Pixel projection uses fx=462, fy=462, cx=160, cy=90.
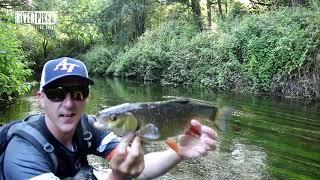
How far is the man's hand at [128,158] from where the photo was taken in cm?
239

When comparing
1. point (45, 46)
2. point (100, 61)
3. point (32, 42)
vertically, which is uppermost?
point (32, 42)

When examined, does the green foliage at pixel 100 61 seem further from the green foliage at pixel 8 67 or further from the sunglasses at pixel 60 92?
the sunglasses at pixel 60 92

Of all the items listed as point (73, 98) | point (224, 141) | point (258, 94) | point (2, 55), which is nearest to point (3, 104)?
point (2, 55)

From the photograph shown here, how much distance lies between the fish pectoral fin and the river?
7.28 feet

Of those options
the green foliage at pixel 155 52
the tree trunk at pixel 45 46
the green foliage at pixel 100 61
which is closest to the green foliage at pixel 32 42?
the tree trunk at pixel 45 46

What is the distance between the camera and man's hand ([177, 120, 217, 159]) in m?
2.92

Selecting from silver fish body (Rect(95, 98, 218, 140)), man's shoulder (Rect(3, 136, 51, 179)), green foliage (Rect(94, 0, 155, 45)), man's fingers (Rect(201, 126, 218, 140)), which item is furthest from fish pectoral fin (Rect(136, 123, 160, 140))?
green foliage (Rect(94, 0, 155, 45))

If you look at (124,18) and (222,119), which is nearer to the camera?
(222,119)

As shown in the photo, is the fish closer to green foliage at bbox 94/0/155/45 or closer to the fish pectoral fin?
the fish pectoral fin

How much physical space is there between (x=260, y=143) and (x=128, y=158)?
7.64 metres

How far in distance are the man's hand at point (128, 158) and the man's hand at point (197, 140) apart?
1.66 feet

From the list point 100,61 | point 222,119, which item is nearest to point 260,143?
point 222,119

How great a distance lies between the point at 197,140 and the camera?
9.85 feet

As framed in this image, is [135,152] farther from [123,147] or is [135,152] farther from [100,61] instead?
[100,61]
